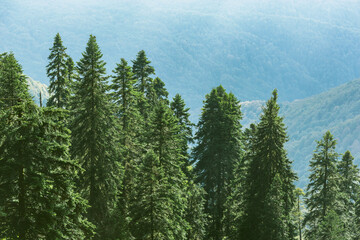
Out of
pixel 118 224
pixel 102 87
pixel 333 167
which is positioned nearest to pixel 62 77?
pixel 102 87

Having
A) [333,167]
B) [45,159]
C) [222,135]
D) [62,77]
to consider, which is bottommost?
[45,159]

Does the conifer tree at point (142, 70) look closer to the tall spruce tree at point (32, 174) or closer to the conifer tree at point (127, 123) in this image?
the conifer tree at point (127, 123)

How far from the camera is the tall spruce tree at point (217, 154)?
38125 mm

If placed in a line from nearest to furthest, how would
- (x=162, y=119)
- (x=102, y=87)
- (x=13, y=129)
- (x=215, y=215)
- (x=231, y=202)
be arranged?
1. (x=13, y=129)
2. (x=102, y=87)
3. (x=162, y=119)
4. (x=231, y=202)
5. (x=215, y=215)

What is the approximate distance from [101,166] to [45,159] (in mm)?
11679

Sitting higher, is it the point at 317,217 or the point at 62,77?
the point at 62,77

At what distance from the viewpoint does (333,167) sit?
121 ft

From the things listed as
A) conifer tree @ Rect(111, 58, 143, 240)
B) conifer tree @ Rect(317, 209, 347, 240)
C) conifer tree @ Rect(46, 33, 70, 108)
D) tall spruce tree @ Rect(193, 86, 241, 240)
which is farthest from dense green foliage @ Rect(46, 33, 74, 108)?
conifer tree @ Rect(317, 209, 347, 240)

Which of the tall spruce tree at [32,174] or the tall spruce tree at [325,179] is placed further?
the tall spruce tree at [325,179]

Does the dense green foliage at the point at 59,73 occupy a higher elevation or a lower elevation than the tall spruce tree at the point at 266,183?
higher

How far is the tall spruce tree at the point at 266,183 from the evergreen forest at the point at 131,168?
0.08m

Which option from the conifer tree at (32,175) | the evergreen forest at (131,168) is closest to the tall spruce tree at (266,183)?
the evergreen forest at (131,168)

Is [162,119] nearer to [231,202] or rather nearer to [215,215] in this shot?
Answer: [231,202]

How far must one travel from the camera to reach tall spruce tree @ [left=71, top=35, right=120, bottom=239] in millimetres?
23594
